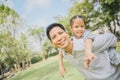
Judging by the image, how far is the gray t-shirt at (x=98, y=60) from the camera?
284 centimetres

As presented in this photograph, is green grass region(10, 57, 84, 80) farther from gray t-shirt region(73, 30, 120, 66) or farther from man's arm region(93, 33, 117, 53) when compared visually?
man's arm region(93, 33, 117, 53)

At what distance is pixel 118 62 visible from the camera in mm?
3002

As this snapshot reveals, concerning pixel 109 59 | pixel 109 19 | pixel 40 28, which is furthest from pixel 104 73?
pixel 40 28

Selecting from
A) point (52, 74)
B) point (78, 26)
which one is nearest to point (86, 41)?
point (78, 26)

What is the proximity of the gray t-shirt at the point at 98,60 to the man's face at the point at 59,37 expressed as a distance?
95mm

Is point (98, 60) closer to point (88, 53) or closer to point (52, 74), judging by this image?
point (88, 53)

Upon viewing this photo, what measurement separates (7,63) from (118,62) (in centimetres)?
5830

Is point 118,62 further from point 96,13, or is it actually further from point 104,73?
point 96,13

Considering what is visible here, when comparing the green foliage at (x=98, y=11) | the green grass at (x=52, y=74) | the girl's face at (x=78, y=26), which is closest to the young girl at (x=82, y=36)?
the girl's face at (x=78, y=26)

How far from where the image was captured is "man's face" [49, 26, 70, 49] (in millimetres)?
2873

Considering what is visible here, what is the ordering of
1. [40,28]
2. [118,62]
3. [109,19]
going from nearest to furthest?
[118,62], [109,19], [40,28]

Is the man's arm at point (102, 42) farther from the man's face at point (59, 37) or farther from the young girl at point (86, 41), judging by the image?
the man's face at point (59, 37)

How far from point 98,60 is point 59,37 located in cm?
47

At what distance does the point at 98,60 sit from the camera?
287 cm
